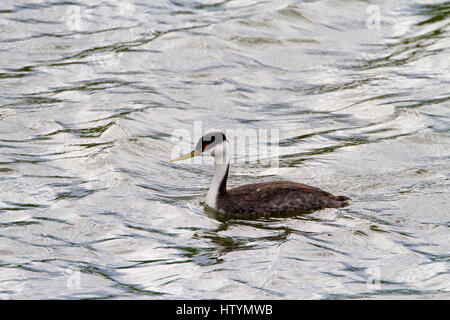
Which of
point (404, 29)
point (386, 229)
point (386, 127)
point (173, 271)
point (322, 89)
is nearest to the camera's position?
point (173, 271)

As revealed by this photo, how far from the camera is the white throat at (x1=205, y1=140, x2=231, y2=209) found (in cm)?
1224

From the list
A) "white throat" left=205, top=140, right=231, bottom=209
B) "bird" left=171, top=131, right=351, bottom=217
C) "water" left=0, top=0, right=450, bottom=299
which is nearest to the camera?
"water" left=0, top=0, right=450, bottom=299

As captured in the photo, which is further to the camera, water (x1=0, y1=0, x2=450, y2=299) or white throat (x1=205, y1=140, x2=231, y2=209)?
white throat (x1=205, y1=140, x2=231, y2=209)

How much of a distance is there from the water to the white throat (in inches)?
9.6

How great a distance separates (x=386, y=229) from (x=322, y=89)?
21.1 ft

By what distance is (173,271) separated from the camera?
10242mm

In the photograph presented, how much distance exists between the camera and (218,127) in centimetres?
1561

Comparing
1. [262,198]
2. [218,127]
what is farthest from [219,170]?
[218,127]

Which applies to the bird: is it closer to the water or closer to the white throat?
the white throat

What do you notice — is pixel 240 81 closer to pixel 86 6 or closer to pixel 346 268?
pixel 86 6

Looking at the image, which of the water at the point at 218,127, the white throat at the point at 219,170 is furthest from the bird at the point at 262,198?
the water at the point at 218,127

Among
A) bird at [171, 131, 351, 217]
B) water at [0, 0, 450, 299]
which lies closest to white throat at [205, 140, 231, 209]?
bird at [171, 131, 351, 217]

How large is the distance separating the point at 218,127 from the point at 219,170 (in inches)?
132
